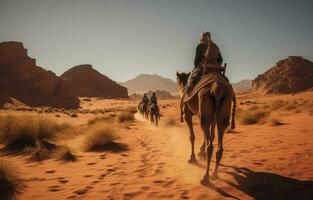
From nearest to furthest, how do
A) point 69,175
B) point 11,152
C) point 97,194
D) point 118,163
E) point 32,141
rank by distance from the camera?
point 97,194 → point 69,175 → point 118,163 → point 11,152 → point 32,141

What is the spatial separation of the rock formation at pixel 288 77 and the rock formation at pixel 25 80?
6493cm

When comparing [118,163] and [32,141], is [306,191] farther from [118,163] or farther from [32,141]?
[32,141]

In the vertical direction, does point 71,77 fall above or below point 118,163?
above

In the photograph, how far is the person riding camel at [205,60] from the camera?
21.1 ft

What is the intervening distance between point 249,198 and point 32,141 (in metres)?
7.67

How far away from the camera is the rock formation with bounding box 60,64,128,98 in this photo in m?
105

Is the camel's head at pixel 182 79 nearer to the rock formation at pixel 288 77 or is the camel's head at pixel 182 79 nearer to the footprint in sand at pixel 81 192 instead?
the footprint in sand at pixel 81 192

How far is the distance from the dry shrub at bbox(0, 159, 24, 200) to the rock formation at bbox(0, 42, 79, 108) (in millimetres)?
57288

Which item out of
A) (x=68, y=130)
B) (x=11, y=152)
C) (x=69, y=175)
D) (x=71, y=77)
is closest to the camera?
(x=69, y=175)

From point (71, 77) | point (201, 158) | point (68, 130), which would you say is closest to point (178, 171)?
point (201, 158)

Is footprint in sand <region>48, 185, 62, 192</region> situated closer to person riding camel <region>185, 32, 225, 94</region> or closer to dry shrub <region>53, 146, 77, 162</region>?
dry shrub <region>53, 146, 77, 162</region>

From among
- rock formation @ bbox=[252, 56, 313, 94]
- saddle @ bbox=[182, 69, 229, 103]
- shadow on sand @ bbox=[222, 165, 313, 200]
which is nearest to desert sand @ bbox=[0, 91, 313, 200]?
shadow on sand @ bbox=[222, 165, 313, 200]

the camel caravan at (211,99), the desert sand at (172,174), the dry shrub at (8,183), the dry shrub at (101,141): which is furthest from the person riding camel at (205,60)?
the dry shrub at (8,183)

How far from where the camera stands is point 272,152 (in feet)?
26.1
